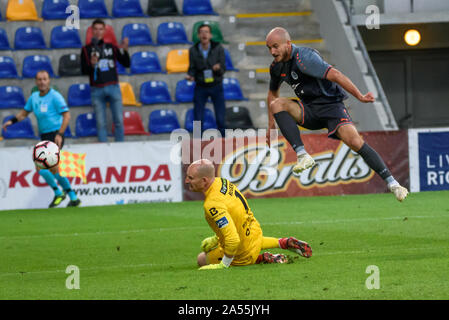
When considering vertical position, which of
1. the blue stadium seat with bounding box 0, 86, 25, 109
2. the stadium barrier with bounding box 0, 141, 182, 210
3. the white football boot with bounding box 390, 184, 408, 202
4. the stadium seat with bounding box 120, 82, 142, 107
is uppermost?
the stadium seat with bounding box 120, 82, 142, 107

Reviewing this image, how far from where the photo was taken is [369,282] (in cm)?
630

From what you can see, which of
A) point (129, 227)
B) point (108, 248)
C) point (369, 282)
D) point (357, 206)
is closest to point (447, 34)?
point (357, 206)

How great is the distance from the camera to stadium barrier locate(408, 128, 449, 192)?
643 inches

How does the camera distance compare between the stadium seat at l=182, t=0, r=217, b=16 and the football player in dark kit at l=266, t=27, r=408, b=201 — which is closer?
the football player in dark kit at l=266, t=27, r=408, b=201

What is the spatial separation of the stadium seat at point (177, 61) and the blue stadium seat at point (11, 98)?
3.33 meters

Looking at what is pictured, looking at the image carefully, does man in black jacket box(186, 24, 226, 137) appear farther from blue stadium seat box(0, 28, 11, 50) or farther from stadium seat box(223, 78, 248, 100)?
blue stadium seat box(0, 28, 11, 50)

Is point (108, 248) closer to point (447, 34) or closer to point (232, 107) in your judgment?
point (232, 107)

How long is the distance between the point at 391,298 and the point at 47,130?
10.6 m

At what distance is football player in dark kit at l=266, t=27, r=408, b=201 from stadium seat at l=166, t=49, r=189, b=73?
1031cm

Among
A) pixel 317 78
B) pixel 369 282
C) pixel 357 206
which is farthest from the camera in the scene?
pixel 357 206

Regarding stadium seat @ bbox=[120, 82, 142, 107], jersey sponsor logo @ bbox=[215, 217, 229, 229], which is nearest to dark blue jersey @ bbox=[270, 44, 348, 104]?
jersey sponsor logo @ bbox=[215, 217, 229, 229]

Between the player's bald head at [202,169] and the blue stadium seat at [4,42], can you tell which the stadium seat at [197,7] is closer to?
the blue stadium seat at [4,42]

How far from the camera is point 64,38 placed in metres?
19.3

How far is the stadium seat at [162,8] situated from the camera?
2008 cm
